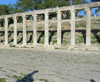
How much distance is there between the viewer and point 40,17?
189 ft

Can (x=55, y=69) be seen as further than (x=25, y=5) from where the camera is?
No

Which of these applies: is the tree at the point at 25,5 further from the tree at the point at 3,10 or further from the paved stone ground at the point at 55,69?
the paved stone ground at the point at 55,69

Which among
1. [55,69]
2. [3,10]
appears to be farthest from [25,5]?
[55,69]

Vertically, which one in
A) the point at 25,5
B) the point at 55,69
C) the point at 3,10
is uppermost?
the point at 25,5

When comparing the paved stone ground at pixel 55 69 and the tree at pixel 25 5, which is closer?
the paved stone ground at pixel 55 69

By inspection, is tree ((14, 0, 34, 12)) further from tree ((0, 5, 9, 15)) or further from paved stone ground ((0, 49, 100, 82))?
paved stone ground ((0, 49, 100, 82))

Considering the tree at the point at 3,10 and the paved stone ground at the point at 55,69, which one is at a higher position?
the tree at the point at 3,10

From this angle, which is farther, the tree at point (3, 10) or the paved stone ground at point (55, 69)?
the tree at point (3, 10)

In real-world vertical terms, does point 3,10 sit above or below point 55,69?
above

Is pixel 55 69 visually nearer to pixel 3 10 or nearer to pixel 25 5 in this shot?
pixel 25 5

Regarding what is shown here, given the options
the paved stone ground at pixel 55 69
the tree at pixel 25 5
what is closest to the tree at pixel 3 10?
the tree at pixel 25 5

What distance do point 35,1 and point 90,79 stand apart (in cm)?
5345

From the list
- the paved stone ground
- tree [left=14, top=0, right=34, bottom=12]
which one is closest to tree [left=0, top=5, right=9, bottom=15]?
tree [left=14, top=0, right=34, bottom=12]

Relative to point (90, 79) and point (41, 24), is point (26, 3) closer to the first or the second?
point (41, 24)
